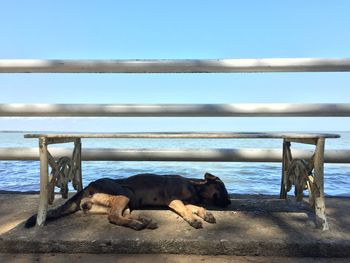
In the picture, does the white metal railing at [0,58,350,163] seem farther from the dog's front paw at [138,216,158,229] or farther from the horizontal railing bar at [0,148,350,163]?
the dog's front paw at [138,216,158,229]

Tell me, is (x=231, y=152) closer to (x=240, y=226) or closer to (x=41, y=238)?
(x=240, y=226)

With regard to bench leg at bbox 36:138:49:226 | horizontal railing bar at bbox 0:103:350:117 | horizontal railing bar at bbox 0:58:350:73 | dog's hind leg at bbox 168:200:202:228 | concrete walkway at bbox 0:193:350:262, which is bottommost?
concrete walkway at bbox 0:193:350:262

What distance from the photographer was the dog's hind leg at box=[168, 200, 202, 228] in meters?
2.80

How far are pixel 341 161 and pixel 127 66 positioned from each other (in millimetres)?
2495

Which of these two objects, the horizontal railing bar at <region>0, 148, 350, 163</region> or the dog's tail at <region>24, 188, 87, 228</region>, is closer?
the dog's tail at <region>24, 188, 87, 228</region>

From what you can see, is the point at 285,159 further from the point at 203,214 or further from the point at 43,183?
the point at 43,183

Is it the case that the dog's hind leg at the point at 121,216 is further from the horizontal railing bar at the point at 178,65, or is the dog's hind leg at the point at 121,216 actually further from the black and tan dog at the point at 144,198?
the horizontal railing bar at the point at 178,65

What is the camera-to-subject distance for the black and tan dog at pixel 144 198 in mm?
2928

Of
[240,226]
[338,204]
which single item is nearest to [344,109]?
[338,204]

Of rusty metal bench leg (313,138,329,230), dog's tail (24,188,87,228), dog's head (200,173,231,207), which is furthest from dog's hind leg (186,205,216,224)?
dog's tail (24,188,87,228)

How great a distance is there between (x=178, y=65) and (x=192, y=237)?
6.56 ft

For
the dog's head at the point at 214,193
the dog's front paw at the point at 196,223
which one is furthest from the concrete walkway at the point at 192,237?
the dog's head at the point at 214,193

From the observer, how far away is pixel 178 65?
12.9 feet

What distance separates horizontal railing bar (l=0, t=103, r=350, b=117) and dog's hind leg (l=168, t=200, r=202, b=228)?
3.50ft
